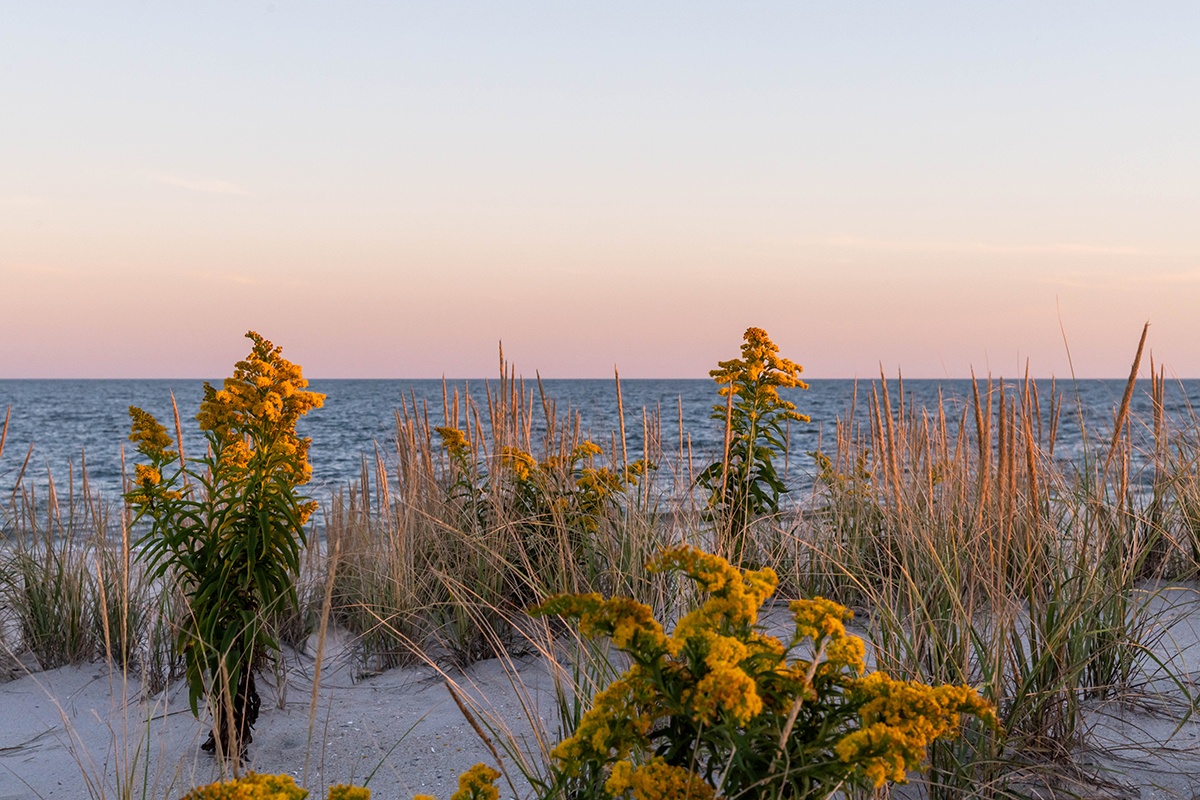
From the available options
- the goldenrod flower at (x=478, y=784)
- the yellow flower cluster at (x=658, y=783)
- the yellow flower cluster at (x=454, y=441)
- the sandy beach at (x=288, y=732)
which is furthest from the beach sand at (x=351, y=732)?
the yellow flower cluster at (x=454, y=441)

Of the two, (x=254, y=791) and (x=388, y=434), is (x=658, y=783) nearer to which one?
(x=254, y=791)

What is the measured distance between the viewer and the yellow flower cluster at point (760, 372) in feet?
15.5

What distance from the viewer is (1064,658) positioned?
8.88ft

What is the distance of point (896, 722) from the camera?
5.38 ft

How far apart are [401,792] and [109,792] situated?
1085 millimetres

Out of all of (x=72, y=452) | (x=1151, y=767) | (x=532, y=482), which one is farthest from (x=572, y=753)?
(x=72, y=452)

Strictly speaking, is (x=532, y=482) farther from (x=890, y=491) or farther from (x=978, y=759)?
(x=978, y=759)

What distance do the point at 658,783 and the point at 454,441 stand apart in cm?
343

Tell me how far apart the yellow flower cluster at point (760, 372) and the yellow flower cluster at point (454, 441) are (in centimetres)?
Result: 140

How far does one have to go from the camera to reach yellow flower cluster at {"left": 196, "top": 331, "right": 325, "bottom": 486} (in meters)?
3.05

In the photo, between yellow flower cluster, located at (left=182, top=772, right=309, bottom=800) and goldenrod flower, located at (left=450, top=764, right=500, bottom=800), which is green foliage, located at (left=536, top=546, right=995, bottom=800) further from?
yellow flower cluster, located at (left=182, top=772, right=309, bottom=800)

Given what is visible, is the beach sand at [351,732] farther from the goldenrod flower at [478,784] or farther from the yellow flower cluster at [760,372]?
the yellow flower cluster at [760,372]

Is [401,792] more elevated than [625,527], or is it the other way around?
[625,527]

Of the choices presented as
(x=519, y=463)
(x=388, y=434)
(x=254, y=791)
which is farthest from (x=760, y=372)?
(x=388, y=434)
